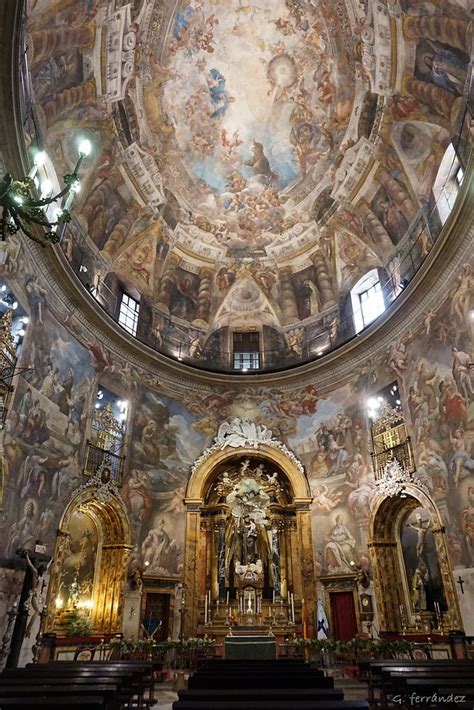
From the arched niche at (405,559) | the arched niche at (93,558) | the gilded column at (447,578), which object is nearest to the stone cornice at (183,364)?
the arched niche at (405,559)

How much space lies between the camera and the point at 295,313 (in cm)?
2462

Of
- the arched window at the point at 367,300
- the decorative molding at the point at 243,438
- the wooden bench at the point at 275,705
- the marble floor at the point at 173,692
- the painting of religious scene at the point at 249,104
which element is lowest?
the marble floor at the point at 173,692

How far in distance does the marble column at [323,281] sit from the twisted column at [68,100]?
12238 mm

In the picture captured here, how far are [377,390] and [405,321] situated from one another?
301cm

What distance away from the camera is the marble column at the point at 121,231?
821 inches

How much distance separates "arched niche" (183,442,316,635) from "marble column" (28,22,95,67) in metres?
15.8

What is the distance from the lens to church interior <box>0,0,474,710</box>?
46.2 feet

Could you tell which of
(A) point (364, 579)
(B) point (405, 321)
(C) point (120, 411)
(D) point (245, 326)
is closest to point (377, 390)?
(B) point (405, 321)

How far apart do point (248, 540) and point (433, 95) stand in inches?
729

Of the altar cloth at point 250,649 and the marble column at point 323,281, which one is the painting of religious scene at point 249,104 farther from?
the altar cloth at point 250,649

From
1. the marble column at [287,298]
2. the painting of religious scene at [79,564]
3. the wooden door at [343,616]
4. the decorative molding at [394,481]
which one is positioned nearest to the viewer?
the painting of religious scene at [79,564]

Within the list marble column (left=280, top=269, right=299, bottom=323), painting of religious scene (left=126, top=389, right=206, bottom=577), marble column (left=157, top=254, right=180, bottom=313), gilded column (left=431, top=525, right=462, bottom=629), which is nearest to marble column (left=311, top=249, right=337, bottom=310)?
marble column (left=280, top=269, right=299, bottom=323)

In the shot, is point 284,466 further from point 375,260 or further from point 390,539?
point 375,260

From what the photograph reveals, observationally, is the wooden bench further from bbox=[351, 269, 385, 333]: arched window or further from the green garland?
bbox=[351, 269, 385, 333]: arched window
